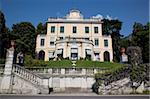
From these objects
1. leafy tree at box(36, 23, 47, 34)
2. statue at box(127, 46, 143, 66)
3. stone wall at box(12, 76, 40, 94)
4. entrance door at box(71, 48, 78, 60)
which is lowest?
stone wall at box(12, 76, 40, 94)

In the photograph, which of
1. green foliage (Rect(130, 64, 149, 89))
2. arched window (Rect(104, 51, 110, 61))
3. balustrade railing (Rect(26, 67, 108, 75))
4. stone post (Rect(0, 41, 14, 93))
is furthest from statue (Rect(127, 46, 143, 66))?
arched window (Rect(104, 51, 110, 61))

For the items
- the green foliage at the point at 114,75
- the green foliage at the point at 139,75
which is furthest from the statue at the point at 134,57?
the green foliage at the point at 114,75

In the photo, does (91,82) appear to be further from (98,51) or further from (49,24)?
(49,24)

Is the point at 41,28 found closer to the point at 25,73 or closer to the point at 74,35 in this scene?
the point at 74,35

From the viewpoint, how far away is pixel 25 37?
4522 centimetres

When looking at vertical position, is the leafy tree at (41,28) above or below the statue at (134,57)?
above

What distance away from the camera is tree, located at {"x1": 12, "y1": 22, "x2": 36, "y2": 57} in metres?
41.3

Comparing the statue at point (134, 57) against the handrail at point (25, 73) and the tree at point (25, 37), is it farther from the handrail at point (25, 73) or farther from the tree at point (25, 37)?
the tree at point (25, 37)

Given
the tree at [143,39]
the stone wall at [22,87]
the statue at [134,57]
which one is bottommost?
the stone wall at [22,87]

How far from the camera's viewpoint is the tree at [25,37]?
41.3m

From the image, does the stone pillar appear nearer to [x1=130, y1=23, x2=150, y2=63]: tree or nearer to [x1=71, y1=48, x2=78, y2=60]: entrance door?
[x1=71, y1=48, x2=78, y2=60]: entrance door

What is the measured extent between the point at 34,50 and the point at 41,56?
1.90 m

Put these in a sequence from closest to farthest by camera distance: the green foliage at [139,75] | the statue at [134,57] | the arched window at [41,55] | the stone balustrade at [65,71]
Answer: the green foliage at [139,75]
the statue at [134,57]
the stone balustrade at [65,71]
the arched window at [41,55]

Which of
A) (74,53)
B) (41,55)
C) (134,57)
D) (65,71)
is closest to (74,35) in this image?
(74,53)
